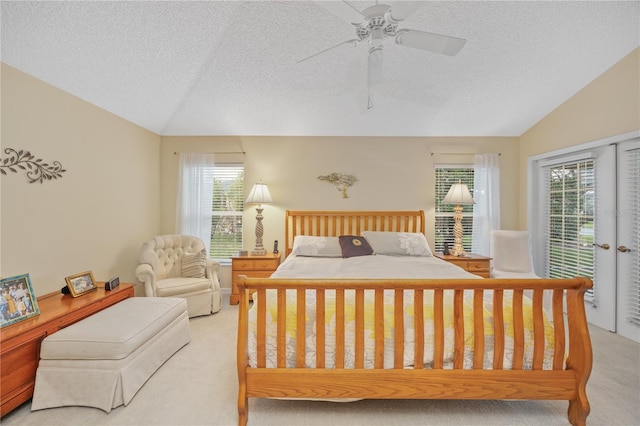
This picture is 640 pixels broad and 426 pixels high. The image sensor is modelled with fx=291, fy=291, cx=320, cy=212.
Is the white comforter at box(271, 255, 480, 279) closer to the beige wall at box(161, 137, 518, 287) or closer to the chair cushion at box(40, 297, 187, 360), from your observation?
the chair cushion at box(40, 297, 187, 360)

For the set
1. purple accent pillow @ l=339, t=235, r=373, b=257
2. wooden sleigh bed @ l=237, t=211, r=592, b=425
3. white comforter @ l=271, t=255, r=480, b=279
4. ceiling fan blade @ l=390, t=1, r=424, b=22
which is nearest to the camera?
ceiling fan blade @ l=390, t=1, r=424, b=22

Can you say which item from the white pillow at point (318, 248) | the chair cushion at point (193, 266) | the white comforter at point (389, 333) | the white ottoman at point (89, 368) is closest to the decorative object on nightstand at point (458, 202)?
the white pillow at point (318, 248)

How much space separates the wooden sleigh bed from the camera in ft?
5.53

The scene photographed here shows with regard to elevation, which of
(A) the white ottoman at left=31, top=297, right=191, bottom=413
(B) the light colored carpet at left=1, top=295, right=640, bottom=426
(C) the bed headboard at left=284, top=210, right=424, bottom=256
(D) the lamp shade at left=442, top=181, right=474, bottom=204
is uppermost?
(D) the lamp shade at left=442, top=181, right=474, bottom=204

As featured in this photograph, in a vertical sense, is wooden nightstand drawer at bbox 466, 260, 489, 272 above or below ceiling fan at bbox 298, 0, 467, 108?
below

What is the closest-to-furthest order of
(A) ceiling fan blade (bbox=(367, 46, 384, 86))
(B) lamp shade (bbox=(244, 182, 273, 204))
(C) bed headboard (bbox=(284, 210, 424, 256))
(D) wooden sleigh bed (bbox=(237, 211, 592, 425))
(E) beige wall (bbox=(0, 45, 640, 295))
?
(D) wooden sleigh bed (bbox=(237, 211, 592, 425)) < (A) ceiling fan blade (bbox=(367, 46, 384, 86)) < (E) beige wall (bbox=(0, 45, 640, 295)) < (B) lamp shade (bbox=(244, 182, 273, 204)) < (C) bed headboard (bbox=(284, 210, 424, 256))

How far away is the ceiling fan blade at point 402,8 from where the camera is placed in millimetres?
1582

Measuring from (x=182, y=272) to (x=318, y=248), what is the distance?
1757 mm

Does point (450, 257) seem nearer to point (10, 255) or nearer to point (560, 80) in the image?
point (560, 80)

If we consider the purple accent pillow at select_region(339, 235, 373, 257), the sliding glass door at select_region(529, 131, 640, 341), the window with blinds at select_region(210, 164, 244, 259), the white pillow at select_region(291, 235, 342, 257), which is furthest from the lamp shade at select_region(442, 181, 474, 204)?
the window with blinds at select_region(210, 164, 244, 259)

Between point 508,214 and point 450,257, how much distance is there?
4.35 feet

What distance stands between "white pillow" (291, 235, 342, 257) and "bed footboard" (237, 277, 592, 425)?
184cm

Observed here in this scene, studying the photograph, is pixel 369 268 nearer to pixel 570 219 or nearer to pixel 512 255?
pixel 512 255

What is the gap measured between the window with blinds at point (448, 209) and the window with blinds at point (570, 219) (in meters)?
0.95
